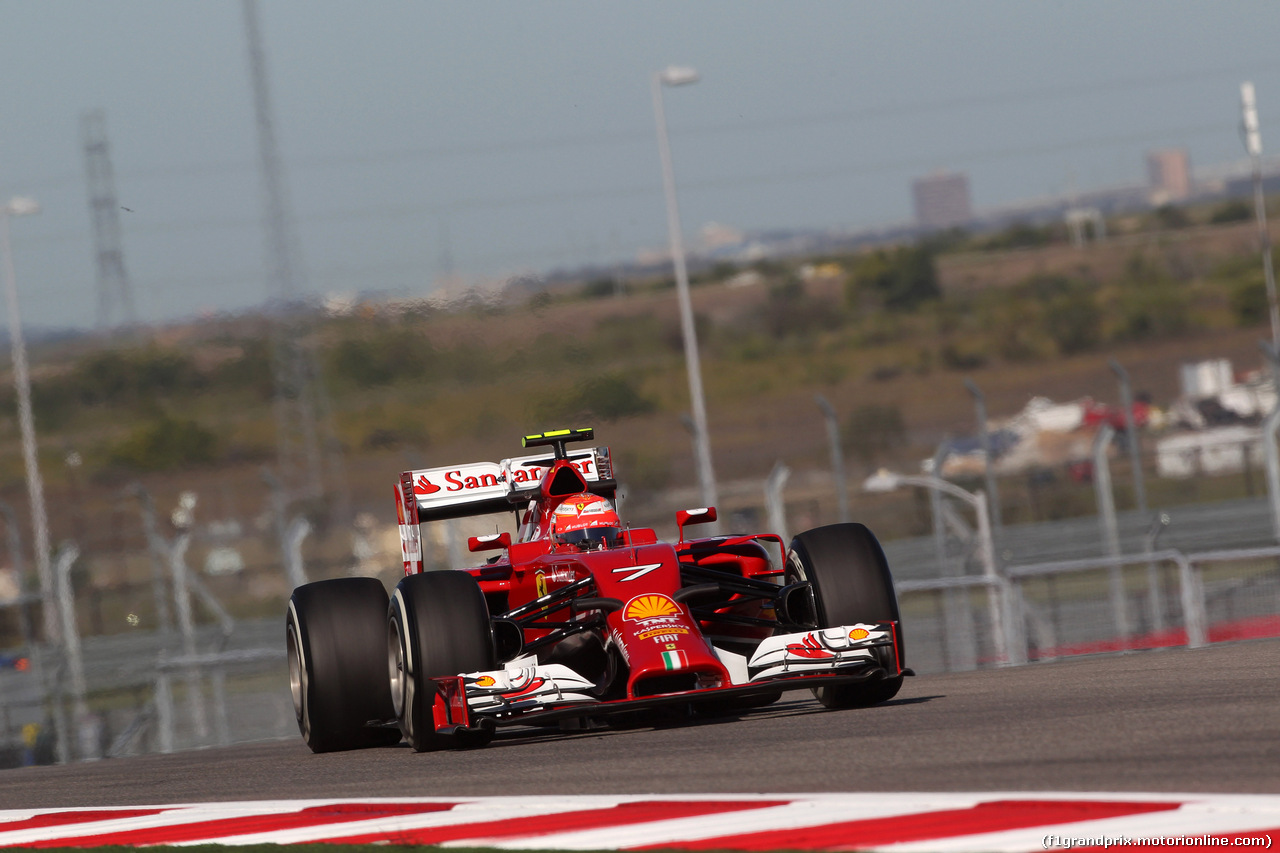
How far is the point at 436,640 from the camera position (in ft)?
29.0

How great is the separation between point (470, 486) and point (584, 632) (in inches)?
93.1

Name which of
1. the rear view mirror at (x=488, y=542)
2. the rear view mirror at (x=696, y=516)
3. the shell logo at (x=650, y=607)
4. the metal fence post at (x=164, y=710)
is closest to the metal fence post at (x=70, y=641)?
the metal fence post at (x=164, y=710)

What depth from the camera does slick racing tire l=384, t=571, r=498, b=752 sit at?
8.83 metres

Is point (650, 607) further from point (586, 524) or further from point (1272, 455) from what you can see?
point (1272, 455)

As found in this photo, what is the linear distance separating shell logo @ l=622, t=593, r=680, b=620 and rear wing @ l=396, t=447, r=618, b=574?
7.66ft

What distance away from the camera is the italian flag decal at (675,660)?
8555 mm

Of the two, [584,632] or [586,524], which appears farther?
[586,524]

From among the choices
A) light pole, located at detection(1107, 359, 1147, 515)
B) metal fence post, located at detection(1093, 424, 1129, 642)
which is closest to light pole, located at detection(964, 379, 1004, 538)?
metal fence post, located at detection(1093, 424, 1129, 642)

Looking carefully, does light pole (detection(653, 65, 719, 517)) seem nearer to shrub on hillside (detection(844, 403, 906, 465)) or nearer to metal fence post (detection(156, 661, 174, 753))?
metal fence post (detection(156, 661, 174, 753))

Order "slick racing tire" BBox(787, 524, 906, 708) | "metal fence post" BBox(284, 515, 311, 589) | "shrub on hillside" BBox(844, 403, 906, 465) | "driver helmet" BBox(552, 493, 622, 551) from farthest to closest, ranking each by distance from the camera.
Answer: "shrub on hillside" BBox(844, 403, 906, 465), "metal fence post" BBox(284, 515, 311, 589), "driver helmet" BBox(552, 493, 622, 551), "slick racing tire" BBox(787, 524, 906, 708)

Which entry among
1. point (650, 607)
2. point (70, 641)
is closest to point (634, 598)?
point (650, 607)

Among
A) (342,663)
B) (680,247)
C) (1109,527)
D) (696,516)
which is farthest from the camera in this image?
(680,247)

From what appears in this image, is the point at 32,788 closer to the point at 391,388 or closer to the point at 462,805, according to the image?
the point at 462,805

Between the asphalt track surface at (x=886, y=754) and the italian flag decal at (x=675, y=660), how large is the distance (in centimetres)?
33
